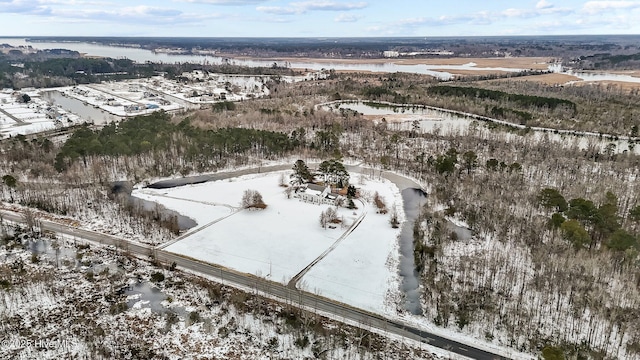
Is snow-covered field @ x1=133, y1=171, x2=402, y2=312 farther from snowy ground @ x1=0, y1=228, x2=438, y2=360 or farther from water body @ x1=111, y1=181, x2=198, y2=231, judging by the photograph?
snowy ground @ x1=0, y1=228, x2=438, y2=360

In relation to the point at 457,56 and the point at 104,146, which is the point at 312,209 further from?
the point at 457,56

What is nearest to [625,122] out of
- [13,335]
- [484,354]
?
[484,354]

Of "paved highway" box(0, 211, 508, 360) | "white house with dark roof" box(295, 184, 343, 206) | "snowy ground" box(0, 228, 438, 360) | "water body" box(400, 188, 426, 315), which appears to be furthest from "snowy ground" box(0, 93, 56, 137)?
"water body" box(400, 188, 426, 315)

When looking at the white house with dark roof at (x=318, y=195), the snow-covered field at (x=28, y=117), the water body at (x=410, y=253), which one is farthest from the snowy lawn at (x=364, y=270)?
the snow-covered field at (x=28, y=117)

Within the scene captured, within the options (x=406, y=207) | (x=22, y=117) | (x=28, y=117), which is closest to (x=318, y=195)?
(x=406, y=207)

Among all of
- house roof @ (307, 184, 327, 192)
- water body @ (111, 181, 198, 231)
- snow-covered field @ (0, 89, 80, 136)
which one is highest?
snow-covered field @ (0, 89, 80, 136)

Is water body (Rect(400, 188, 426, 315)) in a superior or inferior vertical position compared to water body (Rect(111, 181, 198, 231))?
inferior
